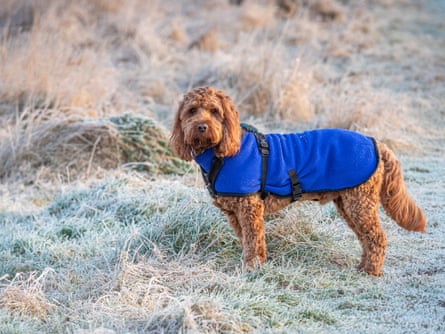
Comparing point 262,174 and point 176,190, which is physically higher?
point 262,174

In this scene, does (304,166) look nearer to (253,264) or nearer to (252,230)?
(252,230)

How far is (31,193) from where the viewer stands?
25.1 ft

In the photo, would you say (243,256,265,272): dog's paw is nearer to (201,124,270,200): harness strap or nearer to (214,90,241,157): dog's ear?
(201,124,270,200): harness strap

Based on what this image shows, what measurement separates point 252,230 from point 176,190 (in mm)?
1685

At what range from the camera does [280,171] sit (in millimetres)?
4785

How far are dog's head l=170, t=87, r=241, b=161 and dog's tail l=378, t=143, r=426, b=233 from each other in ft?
3.64

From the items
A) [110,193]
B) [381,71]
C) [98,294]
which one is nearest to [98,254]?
[98,294]

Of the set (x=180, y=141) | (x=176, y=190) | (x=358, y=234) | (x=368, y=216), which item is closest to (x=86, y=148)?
(x=176, y=190)

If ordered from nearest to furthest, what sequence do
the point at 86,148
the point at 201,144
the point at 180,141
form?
the point at 201,144, the point at 180,141, the point at 86,148

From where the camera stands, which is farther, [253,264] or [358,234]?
[358,234]

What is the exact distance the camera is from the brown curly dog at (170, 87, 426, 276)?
187 inches

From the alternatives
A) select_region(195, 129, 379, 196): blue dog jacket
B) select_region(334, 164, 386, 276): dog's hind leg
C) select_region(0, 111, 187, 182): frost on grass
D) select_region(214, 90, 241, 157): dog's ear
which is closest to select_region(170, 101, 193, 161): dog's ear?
select_region(195, 129, 379, 196): blue dog jacket

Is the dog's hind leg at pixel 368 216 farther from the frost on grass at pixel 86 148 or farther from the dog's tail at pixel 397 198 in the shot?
the frost on grass at pixel 86 148

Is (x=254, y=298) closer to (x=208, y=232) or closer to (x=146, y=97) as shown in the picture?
(x=208, y=232)
